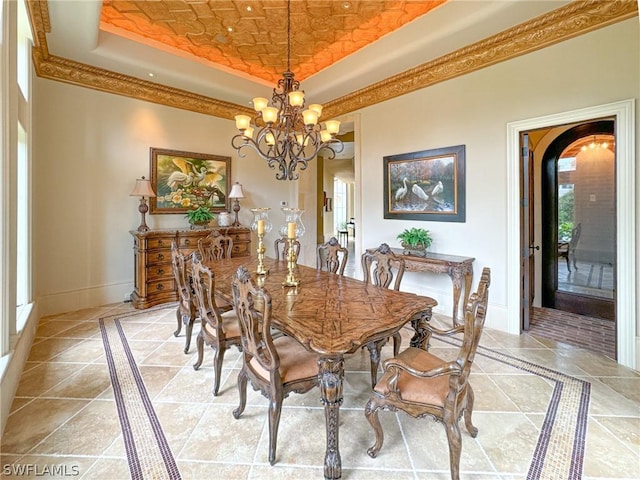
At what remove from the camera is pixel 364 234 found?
5.19 metres

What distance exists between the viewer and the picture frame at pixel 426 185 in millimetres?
4000

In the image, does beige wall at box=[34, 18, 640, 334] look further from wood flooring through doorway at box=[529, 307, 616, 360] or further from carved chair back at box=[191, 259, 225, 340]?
carved chair back at box=[191, 259, 225, 340]

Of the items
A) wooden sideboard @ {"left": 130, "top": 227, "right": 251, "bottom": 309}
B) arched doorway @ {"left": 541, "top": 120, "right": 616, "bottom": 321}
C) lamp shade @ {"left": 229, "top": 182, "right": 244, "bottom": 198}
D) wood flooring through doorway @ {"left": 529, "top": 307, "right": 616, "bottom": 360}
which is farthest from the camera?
lamp shade @ {"left": 229, "top": 182, "right": 244, "bottom": 198}

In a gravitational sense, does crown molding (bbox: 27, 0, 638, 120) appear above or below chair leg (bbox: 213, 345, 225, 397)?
above

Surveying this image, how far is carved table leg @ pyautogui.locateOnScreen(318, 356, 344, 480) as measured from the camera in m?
1.53

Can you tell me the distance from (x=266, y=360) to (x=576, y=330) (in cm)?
387

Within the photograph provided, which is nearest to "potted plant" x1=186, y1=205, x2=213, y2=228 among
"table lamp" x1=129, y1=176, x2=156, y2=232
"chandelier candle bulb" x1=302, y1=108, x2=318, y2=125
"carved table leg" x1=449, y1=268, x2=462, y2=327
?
"table lamp" x1=129, y1=176, x2=156, y2=232

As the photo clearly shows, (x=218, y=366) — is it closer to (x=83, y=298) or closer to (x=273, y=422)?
(x=273, y=422)

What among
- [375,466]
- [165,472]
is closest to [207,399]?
[165,472]

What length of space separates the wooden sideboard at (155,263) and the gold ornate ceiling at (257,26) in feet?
8.79

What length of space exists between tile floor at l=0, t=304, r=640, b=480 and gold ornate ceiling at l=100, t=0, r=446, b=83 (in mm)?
3892

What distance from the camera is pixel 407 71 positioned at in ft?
14.1

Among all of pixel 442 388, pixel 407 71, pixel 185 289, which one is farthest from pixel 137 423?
pixel 407 71

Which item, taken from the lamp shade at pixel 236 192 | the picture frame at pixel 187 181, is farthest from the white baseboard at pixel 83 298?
the lamp shade at pixel 236 192
